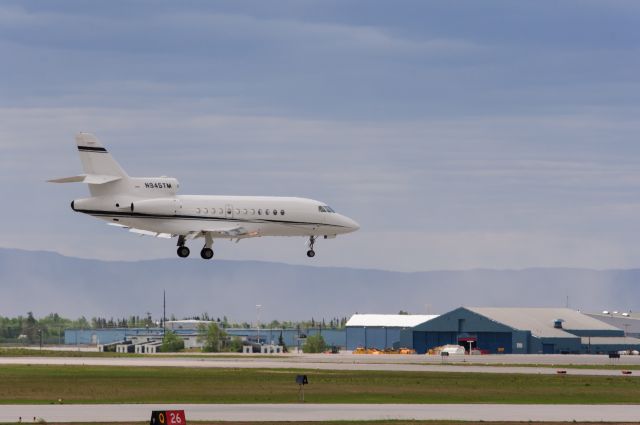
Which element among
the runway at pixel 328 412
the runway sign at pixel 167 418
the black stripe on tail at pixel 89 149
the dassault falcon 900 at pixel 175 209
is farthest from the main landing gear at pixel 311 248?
the runway sign at pixel 167 418

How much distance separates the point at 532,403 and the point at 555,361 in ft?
246

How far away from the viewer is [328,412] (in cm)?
8069

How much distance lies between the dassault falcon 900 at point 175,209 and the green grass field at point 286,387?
11.7 meters

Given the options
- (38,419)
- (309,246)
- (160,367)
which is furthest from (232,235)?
(38,419)

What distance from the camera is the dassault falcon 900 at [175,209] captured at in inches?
4717

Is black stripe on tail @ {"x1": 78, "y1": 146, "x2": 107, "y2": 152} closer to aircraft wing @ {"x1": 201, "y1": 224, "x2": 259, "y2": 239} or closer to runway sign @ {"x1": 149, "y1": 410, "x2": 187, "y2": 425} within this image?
aircraft wing @ {"x1": 201, "y1": 224, "x2": 259, "y2": 239}

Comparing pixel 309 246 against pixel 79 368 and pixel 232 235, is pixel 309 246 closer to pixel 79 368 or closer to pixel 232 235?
pixel 232 235

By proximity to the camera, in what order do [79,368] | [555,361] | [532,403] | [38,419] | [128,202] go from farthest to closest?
1. [555,361]
2. [79,368]
3. [128,202]
4. [532,403]
5. [38,419]

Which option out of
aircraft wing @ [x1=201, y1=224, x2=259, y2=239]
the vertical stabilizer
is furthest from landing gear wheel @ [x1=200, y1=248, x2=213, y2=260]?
the vertical stabilizer

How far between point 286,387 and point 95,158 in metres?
31.4

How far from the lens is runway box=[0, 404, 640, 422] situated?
7669cm

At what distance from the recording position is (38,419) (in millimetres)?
74625

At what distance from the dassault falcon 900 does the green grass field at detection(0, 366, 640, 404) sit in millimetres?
11698

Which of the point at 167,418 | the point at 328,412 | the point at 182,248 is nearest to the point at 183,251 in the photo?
the point at 182,248
